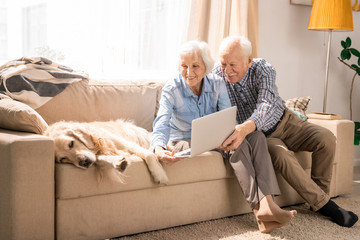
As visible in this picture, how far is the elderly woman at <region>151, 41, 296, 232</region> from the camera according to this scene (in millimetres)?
2225

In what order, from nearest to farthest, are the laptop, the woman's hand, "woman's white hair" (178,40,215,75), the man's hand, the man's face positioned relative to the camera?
the laptop
the woman's hand
the man's hand
"woman's white hair" (178,40,215,75)
the man's face

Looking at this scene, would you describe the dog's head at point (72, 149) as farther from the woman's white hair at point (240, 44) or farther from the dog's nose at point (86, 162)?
the woman's white hair at point (240, 44)

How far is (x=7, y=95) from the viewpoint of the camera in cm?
240

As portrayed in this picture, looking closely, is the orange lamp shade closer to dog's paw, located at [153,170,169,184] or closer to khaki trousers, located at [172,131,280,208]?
khaki trousers, located at [172,131,280,208]

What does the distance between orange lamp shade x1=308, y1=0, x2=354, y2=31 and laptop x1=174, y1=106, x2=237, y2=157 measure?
1917mm

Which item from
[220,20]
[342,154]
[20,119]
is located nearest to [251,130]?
[342,154]

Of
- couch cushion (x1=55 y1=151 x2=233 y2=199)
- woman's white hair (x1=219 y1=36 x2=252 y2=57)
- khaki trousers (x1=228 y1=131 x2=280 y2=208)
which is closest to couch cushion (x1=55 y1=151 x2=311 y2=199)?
couch cushion (x1=55 y1=151 x2=233 y2=199)

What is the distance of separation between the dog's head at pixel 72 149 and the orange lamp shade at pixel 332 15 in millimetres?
2476

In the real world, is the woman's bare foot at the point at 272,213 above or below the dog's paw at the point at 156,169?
below

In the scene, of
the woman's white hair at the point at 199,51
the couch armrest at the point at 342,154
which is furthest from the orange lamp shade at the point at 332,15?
the woman's white hair at the point at 199,51

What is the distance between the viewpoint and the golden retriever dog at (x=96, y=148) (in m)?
1.97

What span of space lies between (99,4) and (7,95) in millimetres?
1259

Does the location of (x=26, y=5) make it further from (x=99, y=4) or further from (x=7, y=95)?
(x=7, y=95)

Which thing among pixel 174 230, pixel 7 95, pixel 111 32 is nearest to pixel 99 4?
pixel 111 32
